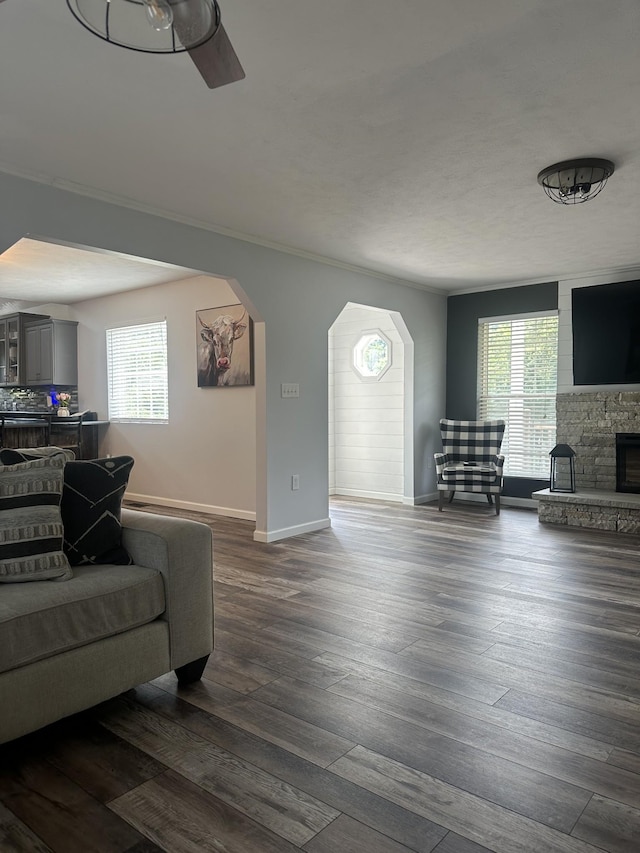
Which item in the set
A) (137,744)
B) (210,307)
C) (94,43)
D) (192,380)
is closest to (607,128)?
(94,43)

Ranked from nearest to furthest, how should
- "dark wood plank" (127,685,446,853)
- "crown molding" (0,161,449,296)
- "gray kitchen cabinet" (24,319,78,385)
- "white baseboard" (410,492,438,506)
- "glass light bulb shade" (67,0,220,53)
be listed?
"glass light bulb shade" (67,0,220,53), "dark wood plank" (127,685,446,853), "crown molding" (0,161,449,296), "white baseboard" (410,492,438,506), "gray kitchen cabinet" (24,319,78,385)

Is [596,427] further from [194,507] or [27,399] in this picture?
[27,399]

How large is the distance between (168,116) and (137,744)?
2.59 metres

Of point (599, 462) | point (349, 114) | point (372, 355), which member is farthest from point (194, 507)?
point (349, 114)

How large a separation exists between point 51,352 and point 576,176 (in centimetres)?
640

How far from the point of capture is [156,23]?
1372 millimetres

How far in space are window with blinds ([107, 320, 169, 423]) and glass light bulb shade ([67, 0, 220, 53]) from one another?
5479 millimetres

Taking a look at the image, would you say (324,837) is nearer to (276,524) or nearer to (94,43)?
(94,43)

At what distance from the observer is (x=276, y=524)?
16.6 feet

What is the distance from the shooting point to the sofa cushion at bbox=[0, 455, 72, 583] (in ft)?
6.97

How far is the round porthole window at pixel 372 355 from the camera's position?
282 inches

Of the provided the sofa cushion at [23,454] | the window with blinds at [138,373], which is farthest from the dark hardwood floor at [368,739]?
the window with blinds at [138,373]

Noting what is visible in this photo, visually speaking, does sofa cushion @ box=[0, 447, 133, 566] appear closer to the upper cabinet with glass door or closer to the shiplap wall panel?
the shiplap wall panel

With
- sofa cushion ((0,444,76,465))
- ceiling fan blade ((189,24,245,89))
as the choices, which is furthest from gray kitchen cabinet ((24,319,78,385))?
ceiling fan blade ((189,24,245,89))
